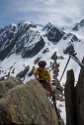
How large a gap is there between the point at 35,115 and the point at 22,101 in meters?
1.20

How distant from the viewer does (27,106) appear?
56.1 feet

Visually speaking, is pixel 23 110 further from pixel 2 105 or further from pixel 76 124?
pixel 76 124

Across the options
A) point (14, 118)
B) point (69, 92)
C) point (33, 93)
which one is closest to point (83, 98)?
point (69, 92)

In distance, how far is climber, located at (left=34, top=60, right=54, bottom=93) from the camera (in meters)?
16.7

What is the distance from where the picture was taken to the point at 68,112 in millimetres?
13211

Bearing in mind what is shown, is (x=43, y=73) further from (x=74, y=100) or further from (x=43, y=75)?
(x=74, y=100)

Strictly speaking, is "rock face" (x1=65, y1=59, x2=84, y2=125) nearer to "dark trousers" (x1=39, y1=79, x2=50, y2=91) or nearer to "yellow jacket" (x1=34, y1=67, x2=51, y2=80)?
"yellow jacket" (x1=34, y1=67, x2=51, y2=80)

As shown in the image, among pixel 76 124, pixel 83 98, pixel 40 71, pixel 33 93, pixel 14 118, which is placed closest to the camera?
pixel 83 98

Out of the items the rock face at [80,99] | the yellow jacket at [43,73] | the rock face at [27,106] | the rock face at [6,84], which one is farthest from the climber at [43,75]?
the rock face at [6,84]

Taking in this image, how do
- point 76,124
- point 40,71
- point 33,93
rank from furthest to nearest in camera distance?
point 33,93
point 40,71
point 76,124

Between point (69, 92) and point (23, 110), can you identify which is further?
point (23, 110)

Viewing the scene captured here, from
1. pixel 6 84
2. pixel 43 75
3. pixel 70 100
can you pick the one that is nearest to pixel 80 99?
pixel 70 100

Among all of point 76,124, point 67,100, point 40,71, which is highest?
point 40,71

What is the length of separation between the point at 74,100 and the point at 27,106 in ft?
15.4
